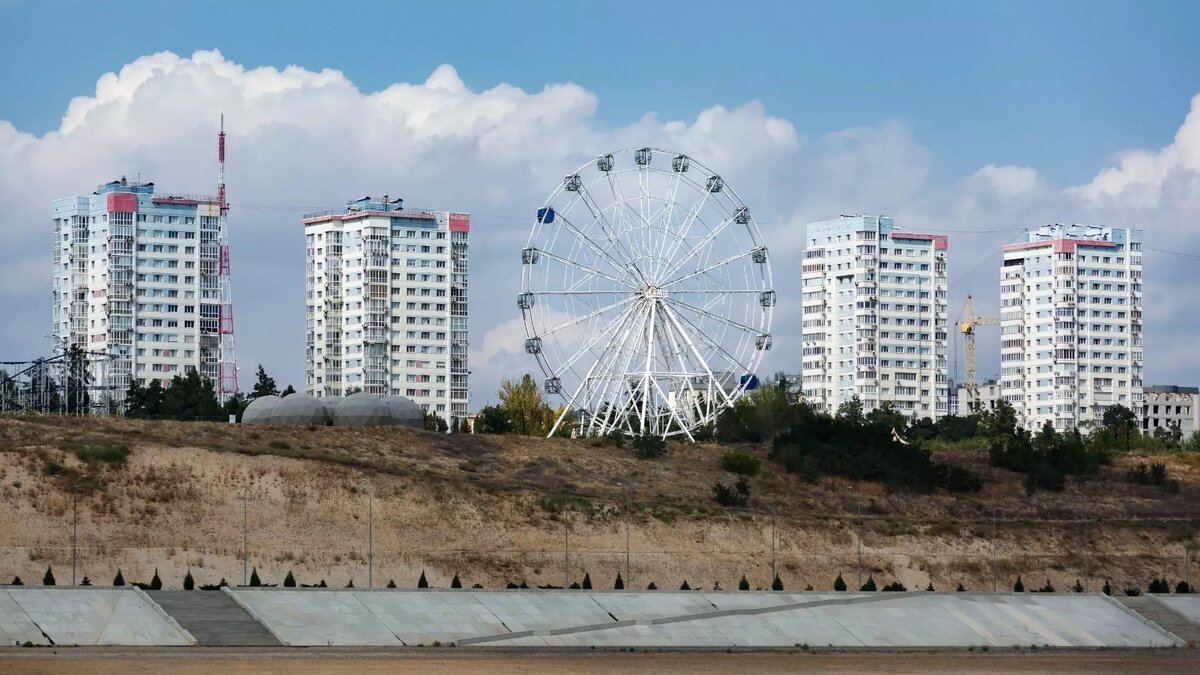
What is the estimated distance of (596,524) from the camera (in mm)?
82312

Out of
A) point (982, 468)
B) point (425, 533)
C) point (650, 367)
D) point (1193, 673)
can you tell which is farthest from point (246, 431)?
point (1193, 673)

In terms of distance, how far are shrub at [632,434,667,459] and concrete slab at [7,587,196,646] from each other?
56753mm

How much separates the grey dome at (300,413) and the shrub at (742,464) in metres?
26.6

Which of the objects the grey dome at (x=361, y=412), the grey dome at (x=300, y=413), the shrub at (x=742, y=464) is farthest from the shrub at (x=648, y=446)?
the grey dome at (x=300, y=413)

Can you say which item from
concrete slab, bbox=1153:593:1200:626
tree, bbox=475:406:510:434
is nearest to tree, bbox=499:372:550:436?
tree, bbox=475:406:510:434

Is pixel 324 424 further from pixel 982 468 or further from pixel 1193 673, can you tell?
pixel 1193 673

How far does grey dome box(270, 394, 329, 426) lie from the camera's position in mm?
111938

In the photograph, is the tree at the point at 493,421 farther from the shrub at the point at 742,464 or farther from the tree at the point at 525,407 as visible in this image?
the shrub at the point at 742,464

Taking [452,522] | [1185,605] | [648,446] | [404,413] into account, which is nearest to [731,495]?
[648,446]

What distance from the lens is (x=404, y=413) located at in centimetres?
11350

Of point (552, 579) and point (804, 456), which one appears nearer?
point (552, 579)

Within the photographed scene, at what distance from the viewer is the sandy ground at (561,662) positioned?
4481 cm

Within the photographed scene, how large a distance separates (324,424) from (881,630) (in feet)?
199

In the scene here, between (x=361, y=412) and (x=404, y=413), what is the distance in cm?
343
